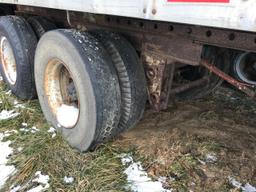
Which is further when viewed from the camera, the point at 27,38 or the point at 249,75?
the point at 27,38

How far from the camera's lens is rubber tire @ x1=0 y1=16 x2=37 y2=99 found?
3.60 metres

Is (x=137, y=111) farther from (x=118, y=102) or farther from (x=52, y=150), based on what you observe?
(x=52, y=150)

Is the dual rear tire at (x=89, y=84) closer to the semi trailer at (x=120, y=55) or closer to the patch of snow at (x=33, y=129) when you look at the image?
the semi trailer at (x=120, y=55)

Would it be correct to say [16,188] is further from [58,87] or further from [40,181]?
[58,87]

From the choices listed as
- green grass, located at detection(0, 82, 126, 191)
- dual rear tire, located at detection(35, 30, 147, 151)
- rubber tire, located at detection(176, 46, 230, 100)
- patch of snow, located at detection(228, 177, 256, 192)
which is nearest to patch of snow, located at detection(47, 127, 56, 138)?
green grass, located at detection(0, 82, 126, 191)

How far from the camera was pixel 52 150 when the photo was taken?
9.57 ft

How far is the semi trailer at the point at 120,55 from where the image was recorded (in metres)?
1.85

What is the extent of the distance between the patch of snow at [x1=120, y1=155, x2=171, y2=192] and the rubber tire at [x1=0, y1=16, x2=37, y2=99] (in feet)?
4.86

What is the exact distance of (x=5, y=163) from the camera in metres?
2.89

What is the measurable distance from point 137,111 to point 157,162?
0.43 metres

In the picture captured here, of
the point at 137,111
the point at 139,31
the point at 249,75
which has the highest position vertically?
the point at 139,31

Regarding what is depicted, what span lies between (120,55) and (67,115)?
80 centimetres

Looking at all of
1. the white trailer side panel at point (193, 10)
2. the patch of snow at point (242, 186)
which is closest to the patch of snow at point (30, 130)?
the white trailer side panel at point (193, 10)

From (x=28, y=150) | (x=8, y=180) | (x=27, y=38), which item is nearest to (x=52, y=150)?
(x=28, y=150)
